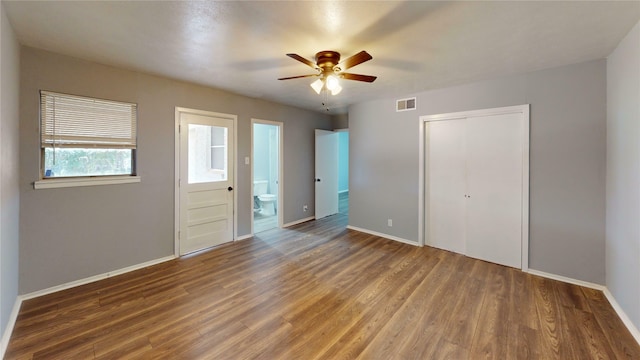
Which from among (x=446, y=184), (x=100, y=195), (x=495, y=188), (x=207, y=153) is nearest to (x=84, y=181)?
(x=100, y=195)

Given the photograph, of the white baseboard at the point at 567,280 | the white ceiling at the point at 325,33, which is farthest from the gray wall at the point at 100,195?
the white baseboard at the point at 567,280

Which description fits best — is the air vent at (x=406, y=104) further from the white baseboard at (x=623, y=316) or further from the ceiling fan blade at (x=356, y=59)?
the white baseboard at (x=623, y=316)

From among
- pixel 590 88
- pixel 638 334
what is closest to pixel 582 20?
pixel 590 88

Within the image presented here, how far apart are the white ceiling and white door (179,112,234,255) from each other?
0.91m

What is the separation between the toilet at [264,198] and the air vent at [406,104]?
344 cm

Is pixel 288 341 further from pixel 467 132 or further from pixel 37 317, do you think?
pixel 467 132

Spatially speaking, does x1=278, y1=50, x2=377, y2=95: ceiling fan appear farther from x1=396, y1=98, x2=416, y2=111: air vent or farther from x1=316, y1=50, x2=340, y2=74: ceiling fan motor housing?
x1=396, y1=98, x2=416, y2=111: air vent

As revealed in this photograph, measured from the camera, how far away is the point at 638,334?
79.7 inches

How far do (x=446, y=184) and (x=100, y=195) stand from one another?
454cm

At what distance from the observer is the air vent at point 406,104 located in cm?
416

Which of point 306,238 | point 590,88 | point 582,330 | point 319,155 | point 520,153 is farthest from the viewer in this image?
point 319,155

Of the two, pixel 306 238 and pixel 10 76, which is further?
pixel 306 238

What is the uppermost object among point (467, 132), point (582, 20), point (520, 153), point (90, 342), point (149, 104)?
point (582, 20)

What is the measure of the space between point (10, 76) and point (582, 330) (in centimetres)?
512
